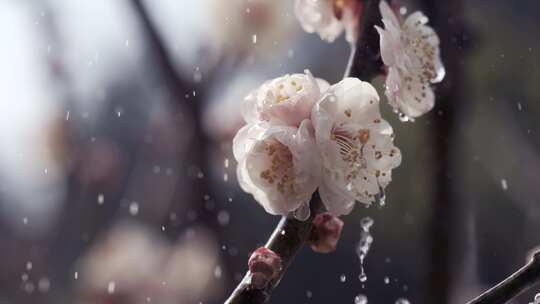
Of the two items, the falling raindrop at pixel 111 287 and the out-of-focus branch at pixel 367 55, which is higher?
the out-of-focus branch at pixel 367 55

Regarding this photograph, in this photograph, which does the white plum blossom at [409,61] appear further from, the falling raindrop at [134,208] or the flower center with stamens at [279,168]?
the falling raindrop at [134,208]

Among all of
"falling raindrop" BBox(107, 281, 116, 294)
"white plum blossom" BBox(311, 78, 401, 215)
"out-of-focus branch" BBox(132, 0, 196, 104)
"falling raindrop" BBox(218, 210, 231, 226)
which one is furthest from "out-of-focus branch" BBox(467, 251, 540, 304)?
"falling raindrop" BBox(107, 281, 116, 294)

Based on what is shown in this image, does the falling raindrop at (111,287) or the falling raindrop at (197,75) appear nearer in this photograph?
the falling raindrop at (197,75)

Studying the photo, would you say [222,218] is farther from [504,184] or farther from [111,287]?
[504,184]

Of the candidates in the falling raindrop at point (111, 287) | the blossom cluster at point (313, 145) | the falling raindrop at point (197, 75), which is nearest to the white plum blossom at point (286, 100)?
the blossom cluster at point (313, 145)

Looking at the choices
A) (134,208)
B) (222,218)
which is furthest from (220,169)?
(134,208)

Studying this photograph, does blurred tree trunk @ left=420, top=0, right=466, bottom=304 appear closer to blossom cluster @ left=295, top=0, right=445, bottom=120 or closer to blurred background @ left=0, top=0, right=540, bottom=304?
blurred background @ left=0, top=0, right=540, bottom=304
